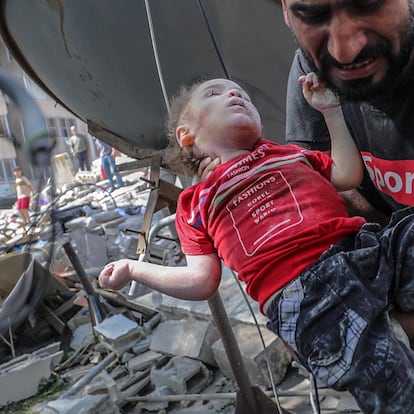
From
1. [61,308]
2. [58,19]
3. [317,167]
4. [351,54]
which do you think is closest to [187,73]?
[58,19]

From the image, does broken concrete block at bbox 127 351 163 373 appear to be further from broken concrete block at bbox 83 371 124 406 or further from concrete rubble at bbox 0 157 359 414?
broken concrete block at bbox 83 371 124 406

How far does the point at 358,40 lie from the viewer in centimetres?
107

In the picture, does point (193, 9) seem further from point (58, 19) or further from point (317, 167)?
point (317, 167)

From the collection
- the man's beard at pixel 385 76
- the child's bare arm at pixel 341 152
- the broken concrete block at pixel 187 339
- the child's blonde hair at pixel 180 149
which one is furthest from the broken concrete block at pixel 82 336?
the man's beard at pixel 385 76

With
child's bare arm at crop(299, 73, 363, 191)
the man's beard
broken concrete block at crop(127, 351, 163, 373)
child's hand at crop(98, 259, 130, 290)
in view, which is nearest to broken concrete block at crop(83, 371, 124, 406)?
broken concrete block at crop(127, 351, 163, 373)

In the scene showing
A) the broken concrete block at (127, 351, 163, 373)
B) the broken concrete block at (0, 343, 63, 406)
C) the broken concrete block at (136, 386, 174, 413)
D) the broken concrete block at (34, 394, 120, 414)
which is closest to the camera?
the broken concrete block at (34, 394, 120, 414)

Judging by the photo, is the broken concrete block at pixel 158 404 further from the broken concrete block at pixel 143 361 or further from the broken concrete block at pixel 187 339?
the broken concrete block at pixel 143 361

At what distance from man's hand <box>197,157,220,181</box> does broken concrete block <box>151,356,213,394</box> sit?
236 centimetres

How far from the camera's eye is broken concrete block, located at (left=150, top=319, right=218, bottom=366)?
3.62m

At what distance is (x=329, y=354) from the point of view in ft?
3.46

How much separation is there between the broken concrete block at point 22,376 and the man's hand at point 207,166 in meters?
3.62

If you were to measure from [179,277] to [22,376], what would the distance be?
3601 millimetres

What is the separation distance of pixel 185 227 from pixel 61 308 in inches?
189

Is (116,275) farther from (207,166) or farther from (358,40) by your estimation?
(358,40)
